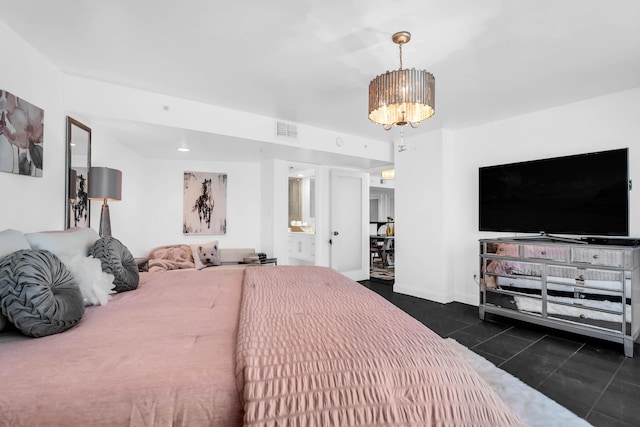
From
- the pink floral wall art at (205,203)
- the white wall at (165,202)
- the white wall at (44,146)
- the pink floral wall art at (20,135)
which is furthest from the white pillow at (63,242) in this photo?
the pink floral wall art at (205,203)

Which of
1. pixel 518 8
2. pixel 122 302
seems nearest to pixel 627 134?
pixel 518 8

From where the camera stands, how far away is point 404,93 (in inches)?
76.2

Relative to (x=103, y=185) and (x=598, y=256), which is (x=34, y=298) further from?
(x=598, y=256)

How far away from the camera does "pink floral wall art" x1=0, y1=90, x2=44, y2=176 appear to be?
1.92 meters

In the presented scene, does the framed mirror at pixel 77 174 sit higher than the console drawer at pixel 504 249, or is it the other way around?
the framed mirror at pixel 77 174

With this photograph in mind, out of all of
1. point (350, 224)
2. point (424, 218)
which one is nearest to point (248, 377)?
point (424, 218)

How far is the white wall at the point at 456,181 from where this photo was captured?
329cm

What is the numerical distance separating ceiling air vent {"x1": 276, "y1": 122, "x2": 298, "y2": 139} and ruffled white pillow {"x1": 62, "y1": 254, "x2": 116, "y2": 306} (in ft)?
8.34

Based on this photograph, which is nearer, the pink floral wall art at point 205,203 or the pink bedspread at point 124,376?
the pink bedspread at point 124,376

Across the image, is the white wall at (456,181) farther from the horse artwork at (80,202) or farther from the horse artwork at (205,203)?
the horse artwork at (80,202)

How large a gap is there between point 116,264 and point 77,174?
147 centimetres

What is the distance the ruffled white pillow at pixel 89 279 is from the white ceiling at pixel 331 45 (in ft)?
4.90

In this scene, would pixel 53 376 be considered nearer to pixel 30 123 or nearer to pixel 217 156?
pixel 30 123

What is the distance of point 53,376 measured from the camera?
2.85 feet
